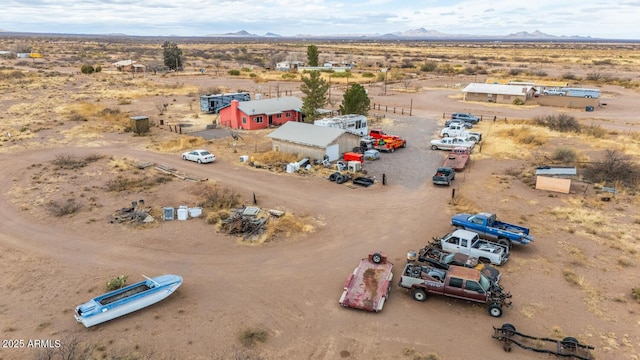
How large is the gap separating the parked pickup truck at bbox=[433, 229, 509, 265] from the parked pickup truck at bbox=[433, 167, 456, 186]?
9.38m

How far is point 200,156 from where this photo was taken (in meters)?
35.6

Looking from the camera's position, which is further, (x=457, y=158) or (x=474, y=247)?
(x=457, y=158)

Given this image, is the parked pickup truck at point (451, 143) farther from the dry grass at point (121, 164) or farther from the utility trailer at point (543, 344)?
the dry grass at point (121, 164)

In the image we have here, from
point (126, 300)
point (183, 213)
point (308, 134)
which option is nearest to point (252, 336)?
point (126, 300)

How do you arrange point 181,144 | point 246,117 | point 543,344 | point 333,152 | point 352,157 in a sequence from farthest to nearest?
point 246,117 → point 181,144 → point 333,152 → point 352,157 → point 543,344

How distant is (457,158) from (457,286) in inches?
797

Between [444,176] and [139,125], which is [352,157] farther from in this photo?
[139,125]

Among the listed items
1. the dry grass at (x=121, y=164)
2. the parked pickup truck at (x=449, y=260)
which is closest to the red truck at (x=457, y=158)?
the parked pickup truck at (x=449, y=260)

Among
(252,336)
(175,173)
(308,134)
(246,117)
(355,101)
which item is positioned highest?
(355,101)

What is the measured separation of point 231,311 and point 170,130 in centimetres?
3480

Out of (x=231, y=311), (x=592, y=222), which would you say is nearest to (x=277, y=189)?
(x=231, y=311)

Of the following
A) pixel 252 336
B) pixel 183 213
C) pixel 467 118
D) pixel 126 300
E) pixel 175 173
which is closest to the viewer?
pixel 252 336

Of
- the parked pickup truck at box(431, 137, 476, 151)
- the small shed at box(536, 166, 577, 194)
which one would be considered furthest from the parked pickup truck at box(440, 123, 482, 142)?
the small shed at box(536, 166, 577, 194)

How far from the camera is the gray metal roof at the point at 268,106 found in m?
47.7
